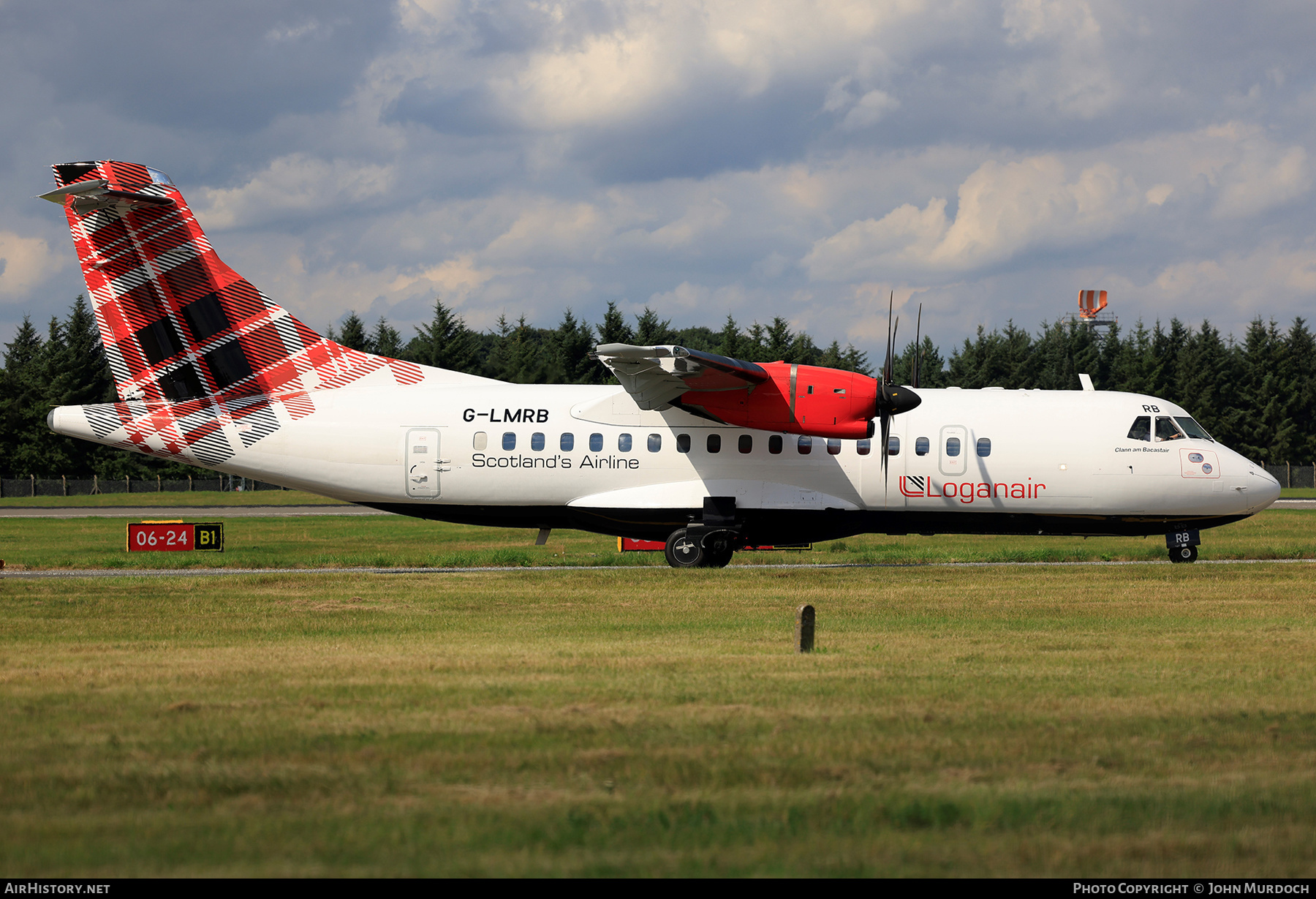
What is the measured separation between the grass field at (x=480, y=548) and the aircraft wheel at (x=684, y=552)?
201 cm

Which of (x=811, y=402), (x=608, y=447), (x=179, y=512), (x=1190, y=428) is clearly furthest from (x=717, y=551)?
(x=179, y=512)

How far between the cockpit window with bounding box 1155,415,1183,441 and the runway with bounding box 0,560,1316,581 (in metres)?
2.97

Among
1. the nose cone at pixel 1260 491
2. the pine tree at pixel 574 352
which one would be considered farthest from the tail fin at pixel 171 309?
the pine tree at pixel 574 352

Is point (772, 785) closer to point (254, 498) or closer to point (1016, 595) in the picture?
point (1016, 595)

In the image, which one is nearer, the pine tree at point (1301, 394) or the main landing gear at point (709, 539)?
the main landing gear at point (709, 539)

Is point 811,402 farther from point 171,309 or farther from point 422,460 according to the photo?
point 171,309

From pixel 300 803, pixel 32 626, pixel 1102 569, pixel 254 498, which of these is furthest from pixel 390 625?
pixel 254 498

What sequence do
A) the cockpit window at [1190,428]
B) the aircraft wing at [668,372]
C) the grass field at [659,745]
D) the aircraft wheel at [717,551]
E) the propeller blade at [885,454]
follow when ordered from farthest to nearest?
the cockpit window at [1190,428] → the aircraft wheel at [717,551] → the propeller blade at [885,454] → the aircraft wing at [668,372] → the grass field at [659,745]

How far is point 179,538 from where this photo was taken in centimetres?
3027

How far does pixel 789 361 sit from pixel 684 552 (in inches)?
1979

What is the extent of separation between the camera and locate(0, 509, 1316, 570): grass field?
2670 centimetres

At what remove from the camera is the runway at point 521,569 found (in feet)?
76.0

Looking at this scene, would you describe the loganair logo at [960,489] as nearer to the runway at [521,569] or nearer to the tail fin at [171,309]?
the runway at [521,569]

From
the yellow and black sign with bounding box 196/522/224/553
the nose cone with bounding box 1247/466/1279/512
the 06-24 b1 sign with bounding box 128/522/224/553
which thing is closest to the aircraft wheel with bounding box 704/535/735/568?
the nose cone with bounding box 1247/466/1279/512
